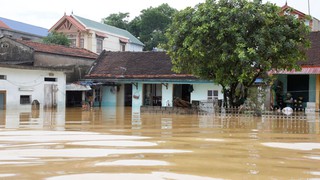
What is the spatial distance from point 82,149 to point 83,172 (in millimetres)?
2091

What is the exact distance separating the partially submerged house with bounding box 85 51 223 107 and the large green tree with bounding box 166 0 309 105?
716 centimetres

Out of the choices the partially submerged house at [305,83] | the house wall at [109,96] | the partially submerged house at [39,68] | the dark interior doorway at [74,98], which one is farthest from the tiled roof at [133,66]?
the partially submerged house at [305,83]

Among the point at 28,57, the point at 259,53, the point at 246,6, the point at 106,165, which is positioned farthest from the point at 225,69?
the point at 28,57

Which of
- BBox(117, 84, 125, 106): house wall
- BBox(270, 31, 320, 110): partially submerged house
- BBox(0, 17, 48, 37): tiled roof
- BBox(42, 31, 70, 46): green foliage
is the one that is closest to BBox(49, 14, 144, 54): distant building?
BBox(42, 31, 70, 46): green foliage

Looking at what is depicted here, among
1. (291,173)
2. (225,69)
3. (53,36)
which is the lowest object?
(291,173)

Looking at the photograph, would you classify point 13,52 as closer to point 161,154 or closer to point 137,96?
point 137,96

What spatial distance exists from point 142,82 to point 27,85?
7.43m

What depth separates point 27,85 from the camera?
24.7 meters

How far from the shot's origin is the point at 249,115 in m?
16.3

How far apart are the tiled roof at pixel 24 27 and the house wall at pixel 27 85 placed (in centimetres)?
1508

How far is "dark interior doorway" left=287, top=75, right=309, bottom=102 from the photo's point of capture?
2183 centimetres

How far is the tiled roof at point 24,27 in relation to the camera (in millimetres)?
39156

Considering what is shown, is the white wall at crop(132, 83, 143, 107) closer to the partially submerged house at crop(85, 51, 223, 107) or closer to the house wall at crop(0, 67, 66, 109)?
the partially submerged house at crop(85, 51, 223, 107)

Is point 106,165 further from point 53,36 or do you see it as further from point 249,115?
point 53,36
